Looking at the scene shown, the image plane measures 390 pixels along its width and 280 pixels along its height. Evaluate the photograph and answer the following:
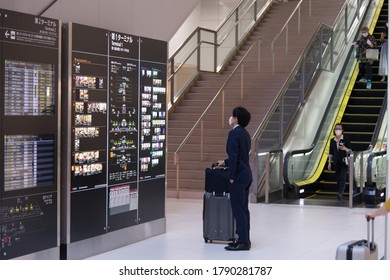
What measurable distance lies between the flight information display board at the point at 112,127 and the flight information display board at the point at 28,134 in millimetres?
303

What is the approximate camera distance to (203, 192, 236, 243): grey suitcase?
9.23m

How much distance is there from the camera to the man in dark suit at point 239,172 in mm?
8711

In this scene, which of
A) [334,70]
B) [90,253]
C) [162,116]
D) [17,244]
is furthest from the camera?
[334,70]

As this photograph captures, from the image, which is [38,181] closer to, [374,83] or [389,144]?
[389,144]

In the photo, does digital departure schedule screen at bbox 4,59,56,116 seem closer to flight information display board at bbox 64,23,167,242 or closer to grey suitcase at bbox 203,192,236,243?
flight information display board at bbox 64,23,167,242

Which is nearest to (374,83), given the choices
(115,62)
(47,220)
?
(115,62)

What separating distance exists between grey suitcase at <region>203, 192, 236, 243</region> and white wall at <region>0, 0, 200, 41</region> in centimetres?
252

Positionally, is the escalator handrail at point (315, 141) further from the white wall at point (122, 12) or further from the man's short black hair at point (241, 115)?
the man's short black hair at point (241, 115)

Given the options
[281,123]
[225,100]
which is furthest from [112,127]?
[225,100]

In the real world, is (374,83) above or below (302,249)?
above

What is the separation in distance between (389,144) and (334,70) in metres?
10.5

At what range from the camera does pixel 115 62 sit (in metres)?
8.85

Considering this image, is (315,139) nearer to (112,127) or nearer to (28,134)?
(112,127)

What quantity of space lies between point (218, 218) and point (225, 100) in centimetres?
782
